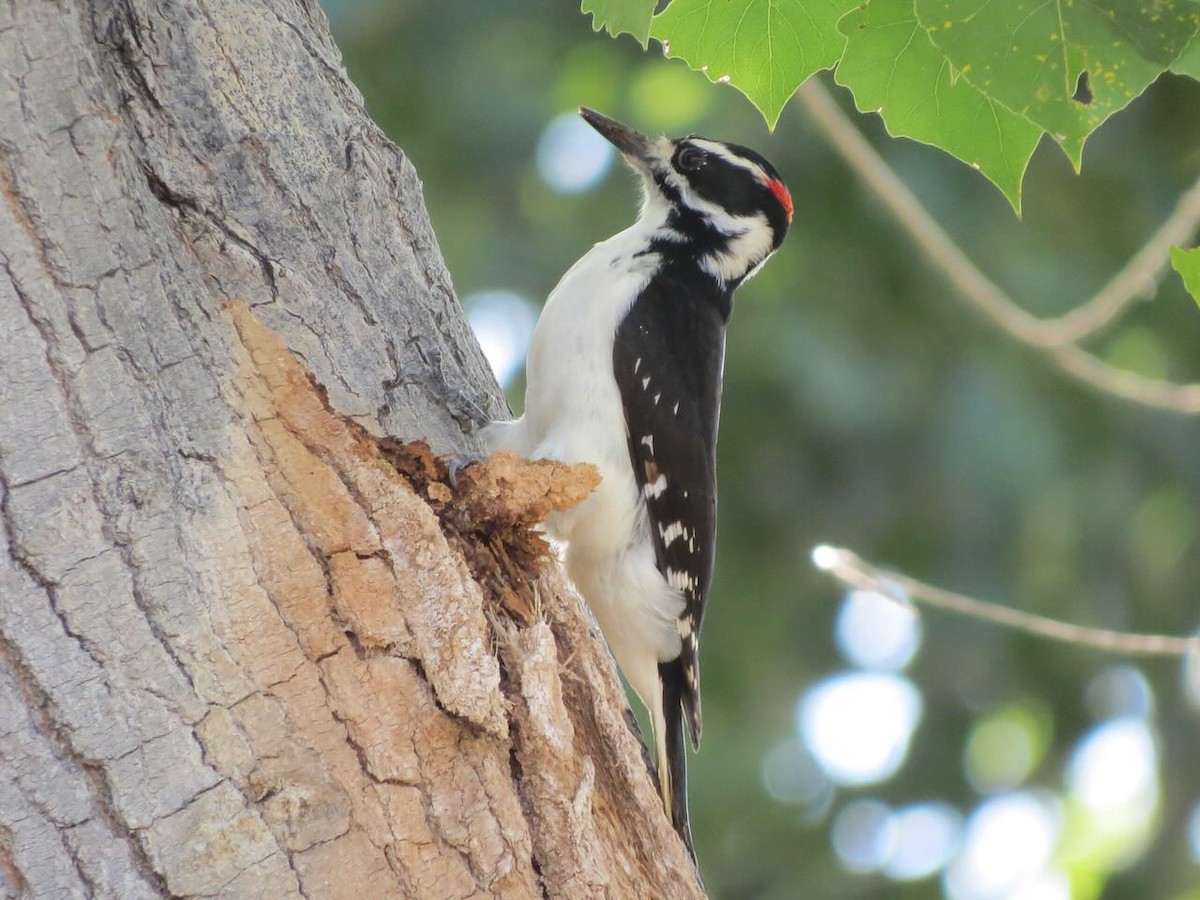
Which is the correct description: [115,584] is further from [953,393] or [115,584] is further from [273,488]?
[953,393]

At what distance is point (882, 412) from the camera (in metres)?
7.75

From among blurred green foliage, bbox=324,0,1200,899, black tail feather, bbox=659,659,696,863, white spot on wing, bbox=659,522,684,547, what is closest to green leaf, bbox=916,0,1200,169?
black tail feather, bbox=659,659,696,863

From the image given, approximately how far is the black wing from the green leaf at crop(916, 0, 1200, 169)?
6.50ft

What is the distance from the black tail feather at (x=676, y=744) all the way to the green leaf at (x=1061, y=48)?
1485 mm

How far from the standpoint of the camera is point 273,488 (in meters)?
2.32

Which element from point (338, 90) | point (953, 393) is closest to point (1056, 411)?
point (953, 393)

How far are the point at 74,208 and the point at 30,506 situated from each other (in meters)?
0.44

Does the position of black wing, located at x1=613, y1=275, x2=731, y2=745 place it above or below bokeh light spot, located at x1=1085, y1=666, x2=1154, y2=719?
below

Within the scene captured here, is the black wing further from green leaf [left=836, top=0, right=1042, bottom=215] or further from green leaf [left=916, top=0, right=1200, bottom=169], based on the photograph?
green leaf [left=916, top=0, right=1200, bottom=169]

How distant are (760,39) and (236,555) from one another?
108 centimetres

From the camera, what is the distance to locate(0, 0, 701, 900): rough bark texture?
6.73 feet

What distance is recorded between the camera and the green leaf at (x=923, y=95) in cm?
215

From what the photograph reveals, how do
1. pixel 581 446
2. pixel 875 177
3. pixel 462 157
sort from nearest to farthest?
pixel 581 446
pixel 875 177
pixel 462 157

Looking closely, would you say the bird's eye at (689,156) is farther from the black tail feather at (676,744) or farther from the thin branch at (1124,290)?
the black tail feather at (676,744)
